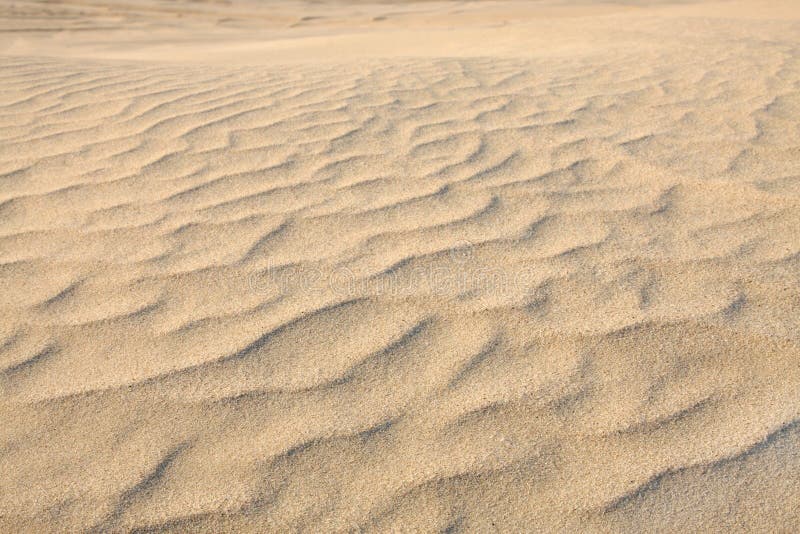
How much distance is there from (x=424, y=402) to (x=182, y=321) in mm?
635

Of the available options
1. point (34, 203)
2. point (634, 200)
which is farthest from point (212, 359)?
point (634, 200)

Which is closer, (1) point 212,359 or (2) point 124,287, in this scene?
(1) point 212,359

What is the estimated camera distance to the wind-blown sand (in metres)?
1.34

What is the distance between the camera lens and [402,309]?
1.84m

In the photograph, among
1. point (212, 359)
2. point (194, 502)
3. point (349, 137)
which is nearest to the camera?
point (194, 502)

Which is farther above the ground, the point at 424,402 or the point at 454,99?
the point at 454,99

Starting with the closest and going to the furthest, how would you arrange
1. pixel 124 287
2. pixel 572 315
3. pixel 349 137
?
pixel 572 315, pixel 124 287, pixel 349 137

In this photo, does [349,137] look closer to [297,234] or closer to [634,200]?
[297,234]

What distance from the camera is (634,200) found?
93.0 inches

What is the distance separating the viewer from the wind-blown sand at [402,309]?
1337 mm

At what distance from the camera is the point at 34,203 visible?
239 cm

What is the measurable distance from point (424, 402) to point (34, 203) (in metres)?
1.53

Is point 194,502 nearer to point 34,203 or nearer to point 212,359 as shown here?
point 212,359

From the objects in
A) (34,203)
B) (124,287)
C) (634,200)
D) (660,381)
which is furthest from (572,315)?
(34,203)
